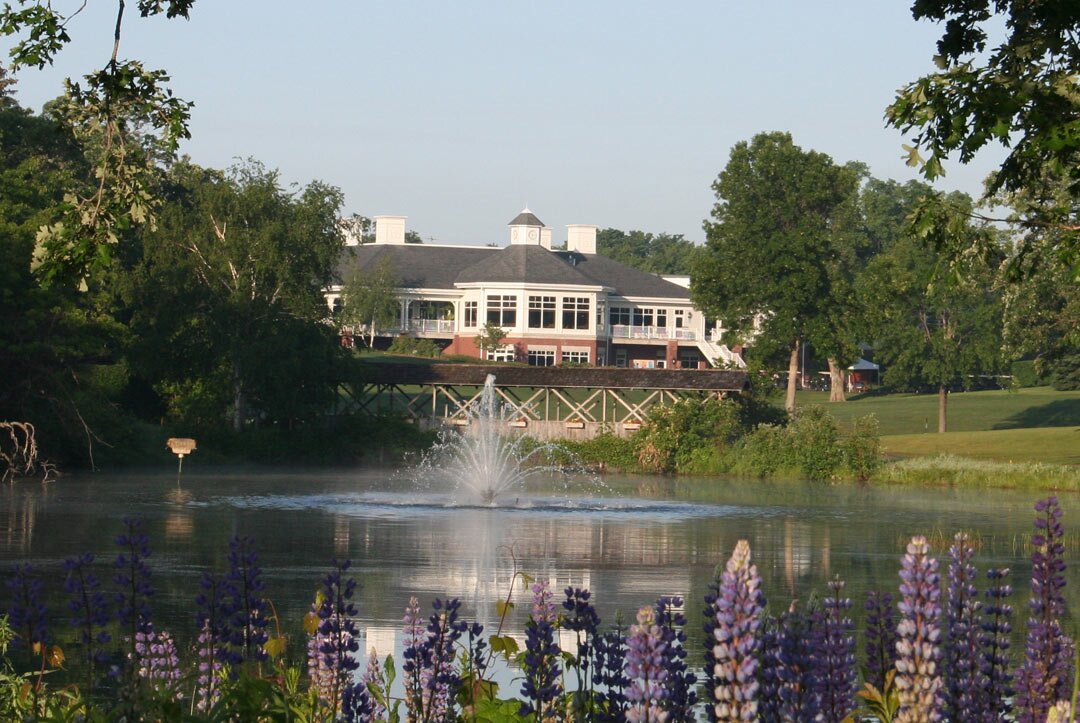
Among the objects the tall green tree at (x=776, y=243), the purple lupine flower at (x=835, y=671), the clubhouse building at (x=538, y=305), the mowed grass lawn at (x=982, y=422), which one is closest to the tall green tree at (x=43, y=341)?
the mowed grass lawn at (x=982, y=422)

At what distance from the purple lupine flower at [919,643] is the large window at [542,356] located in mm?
82856

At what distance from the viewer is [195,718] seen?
5.20m

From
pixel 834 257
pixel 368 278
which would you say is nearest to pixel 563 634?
pixel 834 257

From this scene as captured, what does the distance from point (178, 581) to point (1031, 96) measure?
1070 centimetres

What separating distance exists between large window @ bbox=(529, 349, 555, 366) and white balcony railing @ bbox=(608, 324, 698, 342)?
477cm

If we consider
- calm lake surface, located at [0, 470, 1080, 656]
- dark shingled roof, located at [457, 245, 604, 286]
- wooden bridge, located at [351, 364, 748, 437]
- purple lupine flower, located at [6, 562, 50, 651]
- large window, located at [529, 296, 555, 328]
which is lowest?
calm lake surface, located at [0, 470, 1080, 656]

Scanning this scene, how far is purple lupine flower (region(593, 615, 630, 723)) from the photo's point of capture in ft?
16.9

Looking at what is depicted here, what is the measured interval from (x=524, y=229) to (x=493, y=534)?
2755 inches

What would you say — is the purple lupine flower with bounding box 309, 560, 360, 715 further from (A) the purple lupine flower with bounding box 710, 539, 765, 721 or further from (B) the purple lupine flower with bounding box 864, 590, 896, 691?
(A) the purple lupine flower with bounding box 710, 539, 765, 721

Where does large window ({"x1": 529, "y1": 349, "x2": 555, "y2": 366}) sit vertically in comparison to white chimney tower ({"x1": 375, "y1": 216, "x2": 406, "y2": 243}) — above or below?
below

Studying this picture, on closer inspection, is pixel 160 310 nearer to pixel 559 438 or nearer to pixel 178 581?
pixel 559 438

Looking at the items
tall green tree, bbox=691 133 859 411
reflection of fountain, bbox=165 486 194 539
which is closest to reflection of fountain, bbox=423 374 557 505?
reflection of fountain, bbox=165 486 194 539

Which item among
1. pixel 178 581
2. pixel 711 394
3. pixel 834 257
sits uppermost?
pixel 834 257

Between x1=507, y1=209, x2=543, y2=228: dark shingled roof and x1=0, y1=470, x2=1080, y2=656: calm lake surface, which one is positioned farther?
x1=507, y1=209, x2=543, y2=228: dark shingled roof
